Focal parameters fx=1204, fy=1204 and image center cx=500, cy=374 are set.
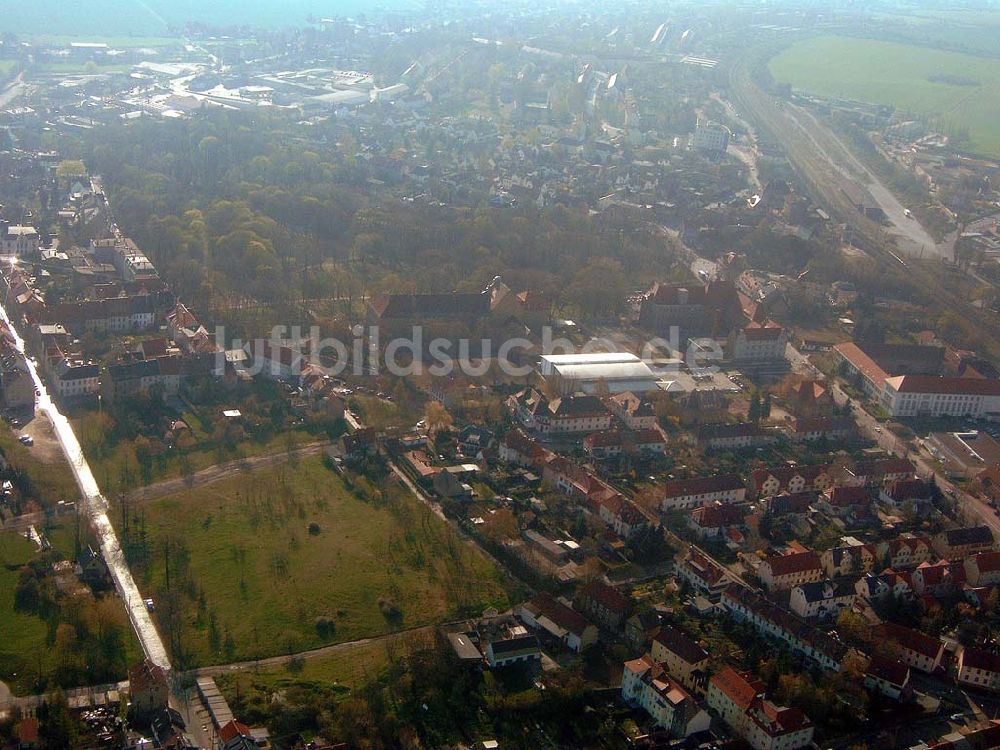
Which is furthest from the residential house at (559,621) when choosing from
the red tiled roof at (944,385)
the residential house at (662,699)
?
the red tiled roof at (944,385)

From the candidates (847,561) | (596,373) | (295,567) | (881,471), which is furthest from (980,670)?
(596,373)

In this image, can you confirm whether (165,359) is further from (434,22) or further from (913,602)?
(434,22)

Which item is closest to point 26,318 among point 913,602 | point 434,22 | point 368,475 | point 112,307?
point 112,307

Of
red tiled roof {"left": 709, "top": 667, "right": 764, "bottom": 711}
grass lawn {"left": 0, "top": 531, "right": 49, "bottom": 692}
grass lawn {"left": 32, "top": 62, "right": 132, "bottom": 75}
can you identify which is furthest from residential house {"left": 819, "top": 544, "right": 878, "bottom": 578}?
grass lawn {"left": 32, "top": 62, "right": 132, "bottom": 75}

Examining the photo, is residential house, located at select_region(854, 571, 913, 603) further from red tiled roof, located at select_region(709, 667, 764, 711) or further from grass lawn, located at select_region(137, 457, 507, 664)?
grass lawn, located at select_region(137, 457, 507, 664)

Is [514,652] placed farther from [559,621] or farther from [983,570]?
[983,570]

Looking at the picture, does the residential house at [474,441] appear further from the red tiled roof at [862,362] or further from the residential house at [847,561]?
the red tiled roof at [862,362]
